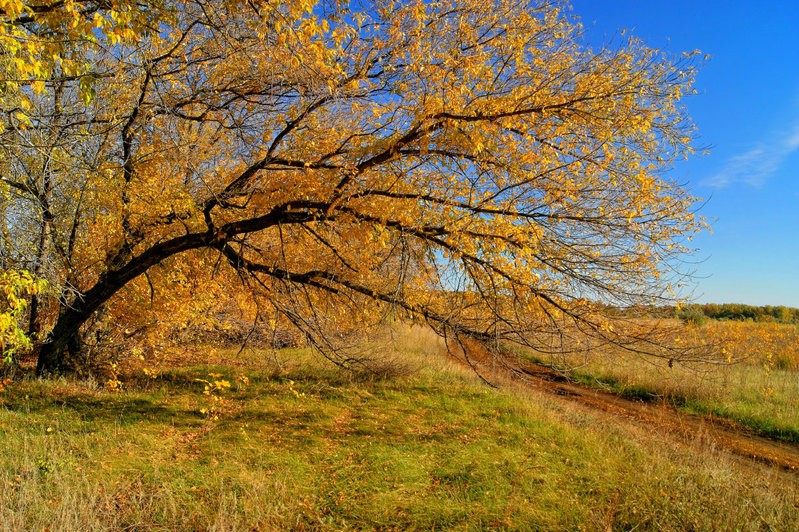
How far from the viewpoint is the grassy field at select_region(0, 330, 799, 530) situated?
4.60 m

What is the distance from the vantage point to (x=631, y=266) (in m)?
5.08

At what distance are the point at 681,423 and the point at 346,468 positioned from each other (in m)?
6.33

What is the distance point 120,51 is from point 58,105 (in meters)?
2.95

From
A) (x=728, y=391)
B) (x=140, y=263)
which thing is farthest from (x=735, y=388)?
(x=140, y=263)

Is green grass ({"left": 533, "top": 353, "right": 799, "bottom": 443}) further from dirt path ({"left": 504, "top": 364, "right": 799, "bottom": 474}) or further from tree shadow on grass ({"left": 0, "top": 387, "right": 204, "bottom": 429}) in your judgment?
tree shadow on grass ({"left": 0, "top": 387, "right": 204, "bottom": 429})

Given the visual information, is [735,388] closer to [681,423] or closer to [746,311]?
[681,423]

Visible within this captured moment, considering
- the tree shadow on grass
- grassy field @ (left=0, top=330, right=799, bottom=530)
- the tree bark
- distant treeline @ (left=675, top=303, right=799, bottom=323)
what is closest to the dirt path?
→ grassy field @ (left=0, top=330, right=799, bottom=530)

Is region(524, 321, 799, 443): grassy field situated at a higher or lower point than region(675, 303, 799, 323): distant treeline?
lower

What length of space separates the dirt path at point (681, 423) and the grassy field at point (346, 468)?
989 mm

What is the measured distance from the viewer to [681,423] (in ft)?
26.7

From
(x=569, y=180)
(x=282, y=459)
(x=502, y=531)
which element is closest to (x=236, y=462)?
(x=282, y=459)

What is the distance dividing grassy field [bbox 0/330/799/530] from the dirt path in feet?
3.24

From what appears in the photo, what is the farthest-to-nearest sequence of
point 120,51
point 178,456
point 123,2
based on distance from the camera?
point 178,456
point 120,51
point 123,2

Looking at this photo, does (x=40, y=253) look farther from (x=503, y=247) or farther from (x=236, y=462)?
(x=503, y=247)
